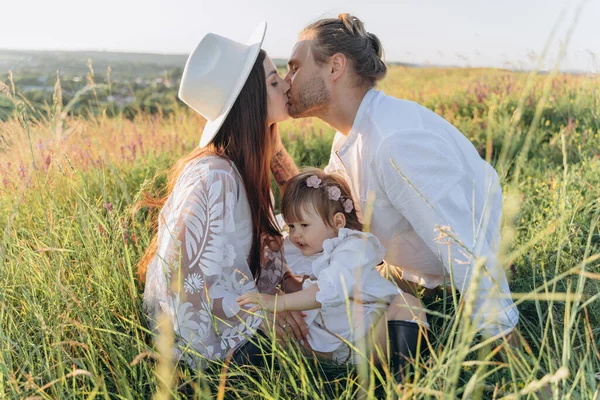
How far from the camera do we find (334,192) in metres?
2.92

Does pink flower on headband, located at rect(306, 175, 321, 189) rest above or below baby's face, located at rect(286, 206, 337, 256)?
above

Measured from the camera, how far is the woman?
2.63 m

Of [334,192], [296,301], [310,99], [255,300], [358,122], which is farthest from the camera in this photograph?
[310,99]

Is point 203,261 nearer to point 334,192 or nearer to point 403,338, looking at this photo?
point 334,192

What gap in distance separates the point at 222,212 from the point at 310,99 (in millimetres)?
1057

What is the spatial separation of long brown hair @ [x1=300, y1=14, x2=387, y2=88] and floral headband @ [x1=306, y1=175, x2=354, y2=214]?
2.81 feet

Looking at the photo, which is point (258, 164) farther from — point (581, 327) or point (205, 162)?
point (581, 327)

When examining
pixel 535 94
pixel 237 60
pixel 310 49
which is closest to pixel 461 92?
pixel 535 94

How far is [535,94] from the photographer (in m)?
7.80

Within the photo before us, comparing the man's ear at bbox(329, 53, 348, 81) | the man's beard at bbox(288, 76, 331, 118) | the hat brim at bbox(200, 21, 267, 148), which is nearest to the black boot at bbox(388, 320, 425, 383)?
the hat brim at bbox(200, 21, 267, 148)

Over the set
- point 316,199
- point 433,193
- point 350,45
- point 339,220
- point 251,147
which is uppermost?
point 350,45

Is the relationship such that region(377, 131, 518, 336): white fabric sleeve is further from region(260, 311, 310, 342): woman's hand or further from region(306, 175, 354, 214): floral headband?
region(260, 311, 310, 342): woman's hand

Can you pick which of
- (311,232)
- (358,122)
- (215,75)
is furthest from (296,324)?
(215,75)

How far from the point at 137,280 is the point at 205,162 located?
839mm
